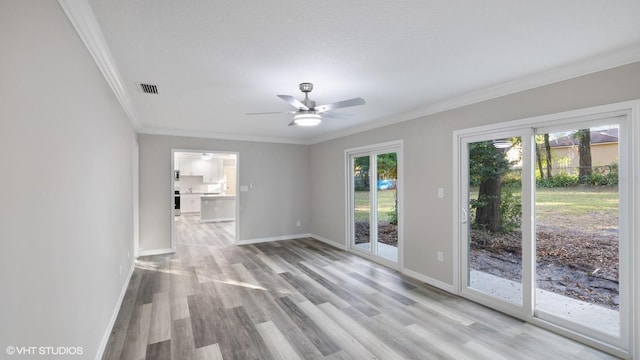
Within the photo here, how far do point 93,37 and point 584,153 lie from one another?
4.14 m

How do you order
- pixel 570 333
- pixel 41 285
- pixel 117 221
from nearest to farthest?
pixel 41 285 < pixel 570 333 < pixel 117 221

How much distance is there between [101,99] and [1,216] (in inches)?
70.3

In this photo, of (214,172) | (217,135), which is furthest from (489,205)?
(214,172)

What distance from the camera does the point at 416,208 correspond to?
4234mm

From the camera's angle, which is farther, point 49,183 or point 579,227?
point 579,227

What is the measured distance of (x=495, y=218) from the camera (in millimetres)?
3375

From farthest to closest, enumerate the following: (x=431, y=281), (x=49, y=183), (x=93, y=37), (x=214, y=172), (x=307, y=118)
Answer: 1. (x=214, y=172)
2. (x=431, y=281)
3. (x=307, y=118)
4. (x=93, y=37)
5. (x=49, y=183)

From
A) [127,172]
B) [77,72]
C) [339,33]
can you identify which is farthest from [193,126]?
[339,33]

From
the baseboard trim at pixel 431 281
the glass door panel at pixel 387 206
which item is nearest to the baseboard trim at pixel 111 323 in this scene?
the baseboard trim at pixel 431 281

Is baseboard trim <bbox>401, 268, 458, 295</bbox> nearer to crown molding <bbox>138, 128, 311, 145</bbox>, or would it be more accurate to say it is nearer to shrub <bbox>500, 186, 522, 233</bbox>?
shrub <bbox>500, 186, 522, 233</bbox>

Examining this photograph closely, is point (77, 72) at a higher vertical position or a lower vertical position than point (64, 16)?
lower

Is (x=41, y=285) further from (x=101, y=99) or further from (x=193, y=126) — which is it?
(x=193, y=126)

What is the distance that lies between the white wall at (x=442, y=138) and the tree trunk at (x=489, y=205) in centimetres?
35

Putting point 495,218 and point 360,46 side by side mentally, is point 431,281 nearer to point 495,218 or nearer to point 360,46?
point 495,218
